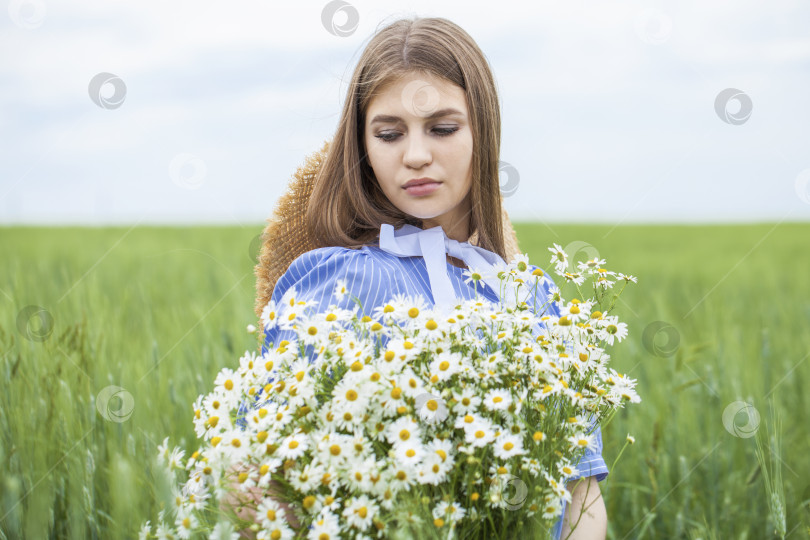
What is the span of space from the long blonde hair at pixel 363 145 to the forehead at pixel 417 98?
0.9 inches

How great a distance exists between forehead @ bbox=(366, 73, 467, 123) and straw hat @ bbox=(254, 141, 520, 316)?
18.1 inches

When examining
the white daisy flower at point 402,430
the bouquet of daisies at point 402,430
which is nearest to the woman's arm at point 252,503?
the bouquet of daisies at point 402,430

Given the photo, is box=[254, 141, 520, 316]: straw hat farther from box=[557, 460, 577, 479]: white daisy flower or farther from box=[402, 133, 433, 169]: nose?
box=[557, 460, 577, 479]: white daisy flower

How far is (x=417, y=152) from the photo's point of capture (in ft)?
6.40

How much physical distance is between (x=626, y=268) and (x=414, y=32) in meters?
6.34

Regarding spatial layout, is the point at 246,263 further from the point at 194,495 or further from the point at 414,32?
the point at 194,495

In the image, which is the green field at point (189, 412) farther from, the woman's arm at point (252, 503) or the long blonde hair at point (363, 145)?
the long blonde hair at point (363, 145)

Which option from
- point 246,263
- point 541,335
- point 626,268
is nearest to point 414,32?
point 541,335

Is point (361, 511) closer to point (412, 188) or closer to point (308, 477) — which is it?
point (308, 477)

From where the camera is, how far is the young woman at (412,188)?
74.9 inches

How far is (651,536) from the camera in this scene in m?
2.90

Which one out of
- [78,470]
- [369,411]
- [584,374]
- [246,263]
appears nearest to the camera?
[369,411]

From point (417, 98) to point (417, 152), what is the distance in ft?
0.63

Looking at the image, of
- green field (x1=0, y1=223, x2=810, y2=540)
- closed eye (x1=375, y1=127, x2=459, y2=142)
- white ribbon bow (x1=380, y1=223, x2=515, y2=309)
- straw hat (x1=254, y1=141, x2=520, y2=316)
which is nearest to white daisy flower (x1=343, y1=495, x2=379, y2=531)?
green field (x1=0, y1=223, x2=810, y2=540)
